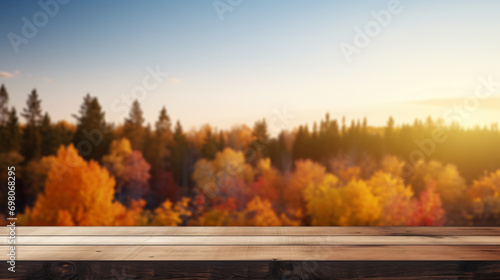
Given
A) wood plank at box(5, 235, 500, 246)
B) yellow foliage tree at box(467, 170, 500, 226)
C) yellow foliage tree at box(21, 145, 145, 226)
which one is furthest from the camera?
yellow foliage tree at box(21, 145, 145, 226)

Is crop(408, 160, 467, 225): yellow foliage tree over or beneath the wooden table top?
beneath

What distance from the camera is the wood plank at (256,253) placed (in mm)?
1178

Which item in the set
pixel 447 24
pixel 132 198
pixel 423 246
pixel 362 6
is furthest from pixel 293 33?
pixel 423 246

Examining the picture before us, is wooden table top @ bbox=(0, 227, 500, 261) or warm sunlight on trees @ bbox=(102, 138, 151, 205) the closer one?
wooden table top @ bbox=(0, 227, 500, 261)

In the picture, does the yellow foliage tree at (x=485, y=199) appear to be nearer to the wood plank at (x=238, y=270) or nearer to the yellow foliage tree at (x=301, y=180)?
the yellow foliage tree at (x=301, y=180)

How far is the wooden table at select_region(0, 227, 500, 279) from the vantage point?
1137 millimetres

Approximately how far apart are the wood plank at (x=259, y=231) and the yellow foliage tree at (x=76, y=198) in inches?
219

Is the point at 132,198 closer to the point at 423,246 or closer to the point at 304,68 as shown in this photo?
the point at 304,68

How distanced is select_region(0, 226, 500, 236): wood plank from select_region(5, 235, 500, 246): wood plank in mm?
92

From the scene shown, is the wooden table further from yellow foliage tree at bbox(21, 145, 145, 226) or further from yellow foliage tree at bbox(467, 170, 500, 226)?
yellow foliage tree at bbox(21, 145, 145, 226)

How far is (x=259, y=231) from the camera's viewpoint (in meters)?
1.73

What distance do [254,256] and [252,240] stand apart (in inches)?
11.4

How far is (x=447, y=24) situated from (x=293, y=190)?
338 centimetres

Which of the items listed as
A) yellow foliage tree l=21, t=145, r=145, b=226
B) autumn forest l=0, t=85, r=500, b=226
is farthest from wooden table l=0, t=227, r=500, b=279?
yellow foliage tree l=21, t=145, r=145, b=226
